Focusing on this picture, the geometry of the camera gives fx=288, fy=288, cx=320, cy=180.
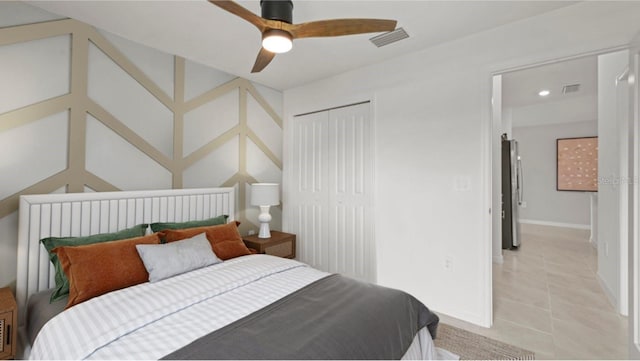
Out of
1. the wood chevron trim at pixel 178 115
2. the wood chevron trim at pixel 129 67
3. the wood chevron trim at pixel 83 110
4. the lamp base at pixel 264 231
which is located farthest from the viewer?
the lamp base at pixel 264 231

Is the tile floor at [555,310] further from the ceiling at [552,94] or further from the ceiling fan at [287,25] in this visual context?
the ceiling fan at [287,25]

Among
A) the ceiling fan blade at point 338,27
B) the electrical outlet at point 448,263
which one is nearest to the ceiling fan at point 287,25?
the ceiling fan blade at point 338,27

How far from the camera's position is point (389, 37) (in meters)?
2.65

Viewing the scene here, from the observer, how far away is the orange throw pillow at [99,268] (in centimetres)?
178

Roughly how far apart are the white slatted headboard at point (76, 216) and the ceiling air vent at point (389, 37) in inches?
92.5

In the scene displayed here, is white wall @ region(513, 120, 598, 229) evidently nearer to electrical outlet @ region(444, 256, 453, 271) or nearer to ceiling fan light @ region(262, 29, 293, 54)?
electrical outlet @ region(444, 256, 453, 271)

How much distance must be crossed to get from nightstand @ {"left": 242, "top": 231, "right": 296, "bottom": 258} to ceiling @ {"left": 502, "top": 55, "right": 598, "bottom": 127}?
2.99 m

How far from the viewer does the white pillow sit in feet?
6.64

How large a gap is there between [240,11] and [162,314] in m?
1.64

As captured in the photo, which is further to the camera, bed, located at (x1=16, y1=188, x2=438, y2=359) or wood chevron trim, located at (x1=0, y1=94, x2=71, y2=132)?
wood chevron trim, located at (x1=0, y1=94, x2=71, y2=132)

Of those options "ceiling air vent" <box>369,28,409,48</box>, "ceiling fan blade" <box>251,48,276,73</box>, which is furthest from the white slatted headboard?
"ceiling air vent" <box>369,28,409,48</box>

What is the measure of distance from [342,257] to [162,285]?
2.24 m

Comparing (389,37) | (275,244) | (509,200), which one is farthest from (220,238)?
(509,200)

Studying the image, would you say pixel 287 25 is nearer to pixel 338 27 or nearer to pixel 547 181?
pixel 338 27
